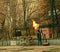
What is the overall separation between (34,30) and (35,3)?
10.4 m

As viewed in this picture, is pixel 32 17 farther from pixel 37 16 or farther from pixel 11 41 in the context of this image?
pixel 11 41

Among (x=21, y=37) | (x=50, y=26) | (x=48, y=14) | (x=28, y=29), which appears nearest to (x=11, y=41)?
(x=21, y=37)

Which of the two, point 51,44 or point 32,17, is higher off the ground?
point 32,17

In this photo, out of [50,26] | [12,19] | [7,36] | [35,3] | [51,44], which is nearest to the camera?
[51,44]

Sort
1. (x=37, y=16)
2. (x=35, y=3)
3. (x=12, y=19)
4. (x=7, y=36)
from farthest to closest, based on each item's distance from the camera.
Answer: (x=35, y=3), (x=37, y=16), (x=12, y=19), (x=7, y=36)

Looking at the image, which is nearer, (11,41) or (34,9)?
(11,41)

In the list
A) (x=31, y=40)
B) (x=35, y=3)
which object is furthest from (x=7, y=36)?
A: (x=35, y=3)

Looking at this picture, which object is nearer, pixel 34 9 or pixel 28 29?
pixel 28 29

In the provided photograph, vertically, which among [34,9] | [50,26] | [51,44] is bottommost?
[51,44]

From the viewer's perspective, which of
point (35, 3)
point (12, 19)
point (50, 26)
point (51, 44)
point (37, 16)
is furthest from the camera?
point (35, 3)

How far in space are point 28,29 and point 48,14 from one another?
285 inches

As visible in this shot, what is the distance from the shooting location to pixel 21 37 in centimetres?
2788

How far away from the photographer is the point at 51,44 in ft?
88.5

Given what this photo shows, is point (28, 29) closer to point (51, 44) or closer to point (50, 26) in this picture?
point (50, 26)
